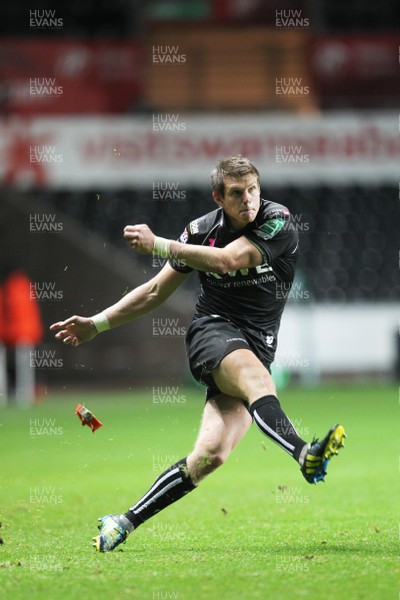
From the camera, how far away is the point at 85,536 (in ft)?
17.9

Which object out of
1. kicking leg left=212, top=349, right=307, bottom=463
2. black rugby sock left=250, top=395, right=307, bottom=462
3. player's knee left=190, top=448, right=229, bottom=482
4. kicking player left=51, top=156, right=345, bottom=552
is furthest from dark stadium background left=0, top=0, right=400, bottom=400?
black rugby sock left=250, top=395, right=307, bottom=462

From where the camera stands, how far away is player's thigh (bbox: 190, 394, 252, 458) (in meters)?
4.97

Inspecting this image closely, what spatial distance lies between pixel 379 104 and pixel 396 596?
14546 mm

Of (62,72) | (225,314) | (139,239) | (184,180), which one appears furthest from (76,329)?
(184,180)

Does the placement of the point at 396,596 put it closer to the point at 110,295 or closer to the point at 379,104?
the point at 110,295

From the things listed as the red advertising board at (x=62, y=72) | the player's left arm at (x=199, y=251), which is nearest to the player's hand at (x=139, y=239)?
the player's left arm at (x=199, y=251)

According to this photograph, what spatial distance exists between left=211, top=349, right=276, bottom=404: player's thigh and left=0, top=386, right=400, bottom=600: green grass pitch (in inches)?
29.2

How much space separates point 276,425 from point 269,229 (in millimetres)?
982

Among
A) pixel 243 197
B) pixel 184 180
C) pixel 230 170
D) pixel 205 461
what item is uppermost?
pixel 184 180

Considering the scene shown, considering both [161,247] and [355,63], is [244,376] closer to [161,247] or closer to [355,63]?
[161,247]

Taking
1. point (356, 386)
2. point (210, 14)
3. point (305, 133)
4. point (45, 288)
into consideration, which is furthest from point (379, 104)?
point (45, 288)

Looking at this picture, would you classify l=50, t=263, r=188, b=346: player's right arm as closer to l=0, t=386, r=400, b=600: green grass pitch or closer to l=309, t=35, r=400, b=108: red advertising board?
l=0, t=386, r=400, b=600: green grass pitch

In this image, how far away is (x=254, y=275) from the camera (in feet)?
16.8

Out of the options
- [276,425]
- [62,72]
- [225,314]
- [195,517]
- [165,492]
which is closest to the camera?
[276,425]
